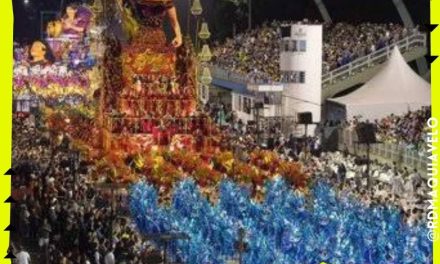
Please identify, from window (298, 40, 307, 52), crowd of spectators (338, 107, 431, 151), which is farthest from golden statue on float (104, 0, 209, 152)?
crowd of spectators (338, 107, 431, 151)

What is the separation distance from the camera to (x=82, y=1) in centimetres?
974

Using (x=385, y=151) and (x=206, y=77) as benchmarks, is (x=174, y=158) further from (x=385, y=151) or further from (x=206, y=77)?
(x=385, y=151)

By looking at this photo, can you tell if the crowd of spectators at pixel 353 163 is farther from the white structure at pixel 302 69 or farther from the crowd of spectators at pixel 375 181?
the white structure at pixel 302 69

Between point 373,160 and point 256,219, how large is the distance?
3.51 feet

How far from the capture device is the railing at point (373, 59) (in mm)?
9469

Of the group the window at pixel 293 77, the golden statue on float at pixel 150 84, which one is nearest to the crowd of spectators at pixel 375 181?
the window at pixel 293 77

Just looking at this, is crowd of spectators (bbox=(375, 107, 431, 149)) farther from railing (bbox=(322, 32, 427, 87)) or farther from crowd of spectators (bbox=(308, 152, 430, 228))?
railing (bbox=(322, 32, 427, 87))

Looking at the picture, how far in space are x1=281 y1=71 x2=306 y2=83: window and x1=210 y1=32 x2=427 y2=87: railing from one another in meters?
0.17

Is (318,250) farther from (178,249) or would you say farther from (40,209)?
(40,209)

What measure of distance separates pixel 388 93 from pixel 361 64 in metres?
0.41

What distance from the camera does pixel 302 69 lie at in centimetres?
961

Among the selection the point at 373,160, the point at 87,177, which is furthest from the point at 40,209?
the point at 373,160

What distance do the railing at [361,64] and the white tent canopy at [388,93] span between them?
0.08 metres

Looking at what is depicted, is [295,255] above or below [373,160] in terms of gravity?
below
